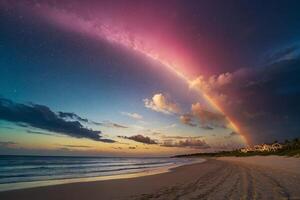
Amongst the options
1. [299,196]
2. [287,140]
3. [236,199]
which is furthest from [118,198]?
[287,140]

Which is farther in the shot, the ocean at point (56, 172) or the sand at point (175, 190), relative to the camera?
the ocean at point (56, 172)

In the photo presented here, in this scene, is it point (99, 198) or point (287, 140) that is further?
point (287, 140)

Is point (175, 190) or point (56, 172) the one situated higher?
point (56, 172)

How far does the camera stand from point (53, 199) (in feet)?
43.5

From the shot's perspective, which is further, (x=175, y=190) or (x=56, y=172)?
(x=56, y=172)

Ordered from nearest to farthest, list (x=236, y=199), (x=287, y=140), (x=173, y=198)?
(x=236, y=199) < (x=173, y=198) < (x=287, y=140)

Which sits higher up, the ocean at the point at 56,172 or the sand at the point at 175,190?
the ocean at the point at 56,172

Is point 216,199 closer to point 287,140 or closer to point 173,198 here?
point 173,198

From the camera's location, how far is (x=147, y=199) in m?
12.8

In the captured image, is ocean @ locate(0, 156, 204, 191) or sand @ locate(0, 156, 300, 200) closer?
sand @ locate(0, 156, 300, 200)

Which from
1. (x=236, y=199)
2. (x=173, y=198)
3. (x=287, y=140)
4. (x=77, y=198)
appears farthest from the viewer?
(x=287, y=140)

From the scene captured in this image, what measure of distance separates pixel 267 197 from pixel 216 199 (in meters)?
2.28

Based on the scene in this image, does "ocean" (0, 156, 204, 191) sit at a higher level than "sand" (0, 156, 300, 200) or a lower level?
higher

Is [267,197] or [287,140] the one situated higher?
[287,140]
